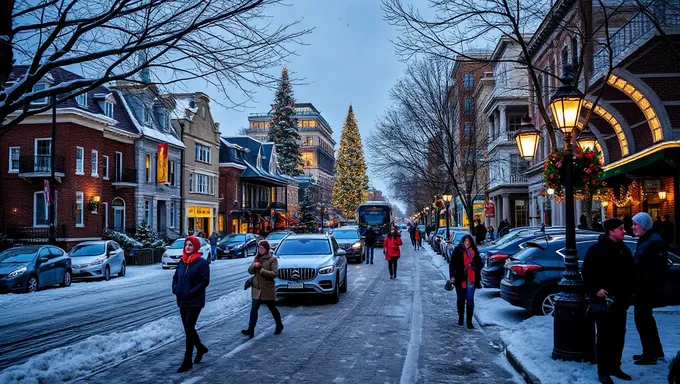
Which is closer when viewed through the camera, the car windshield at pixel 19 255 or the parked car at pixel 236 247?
the car windshield at pixel 19 255

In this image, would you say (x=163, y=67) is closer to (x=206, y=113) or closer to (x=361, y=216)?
(x=361, y=216)

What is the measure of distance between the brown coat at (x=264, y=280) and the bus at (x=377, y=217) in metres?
38.8

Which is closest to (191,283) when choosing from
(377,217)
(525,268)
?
(525,268)

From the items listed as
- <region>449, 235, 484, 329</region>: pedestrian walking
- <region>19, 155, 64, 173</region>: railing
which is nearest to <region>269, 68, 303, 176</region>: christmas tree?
<region>19, 155, 64, 173</region>: railing

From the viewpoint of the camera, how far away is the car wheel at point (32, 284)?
1819cm

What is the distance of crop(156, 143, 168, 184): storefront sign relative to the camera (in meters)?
42.2

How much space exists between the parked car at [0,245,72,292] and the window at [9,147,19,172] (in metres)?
16.2

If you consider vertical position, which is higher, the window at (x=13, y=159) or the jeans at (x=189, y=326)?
the window at (x=13, y=159)

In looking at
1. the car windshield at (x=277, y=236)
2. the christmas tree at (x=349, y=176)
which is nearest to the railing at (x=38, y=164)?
the car windshield at (x=277, y=236)

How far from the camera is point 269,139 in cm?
8194

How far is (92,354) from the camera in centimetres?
849

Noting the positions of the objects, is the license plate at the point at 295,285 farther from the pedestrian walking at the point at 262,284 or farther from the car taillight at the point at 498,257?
the car taillight at the point at 498,257

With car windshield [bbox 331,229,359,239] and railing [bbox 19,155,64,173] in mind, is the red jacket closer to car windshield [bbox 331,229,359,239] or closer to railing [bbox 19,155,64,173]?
car windshield [bbox 331,229,359,239]

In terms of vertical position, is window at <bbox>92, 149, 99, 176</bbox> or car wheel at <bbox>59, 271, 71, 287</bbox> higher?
window at <bbox>92, 149, 99, 176</bbox>
